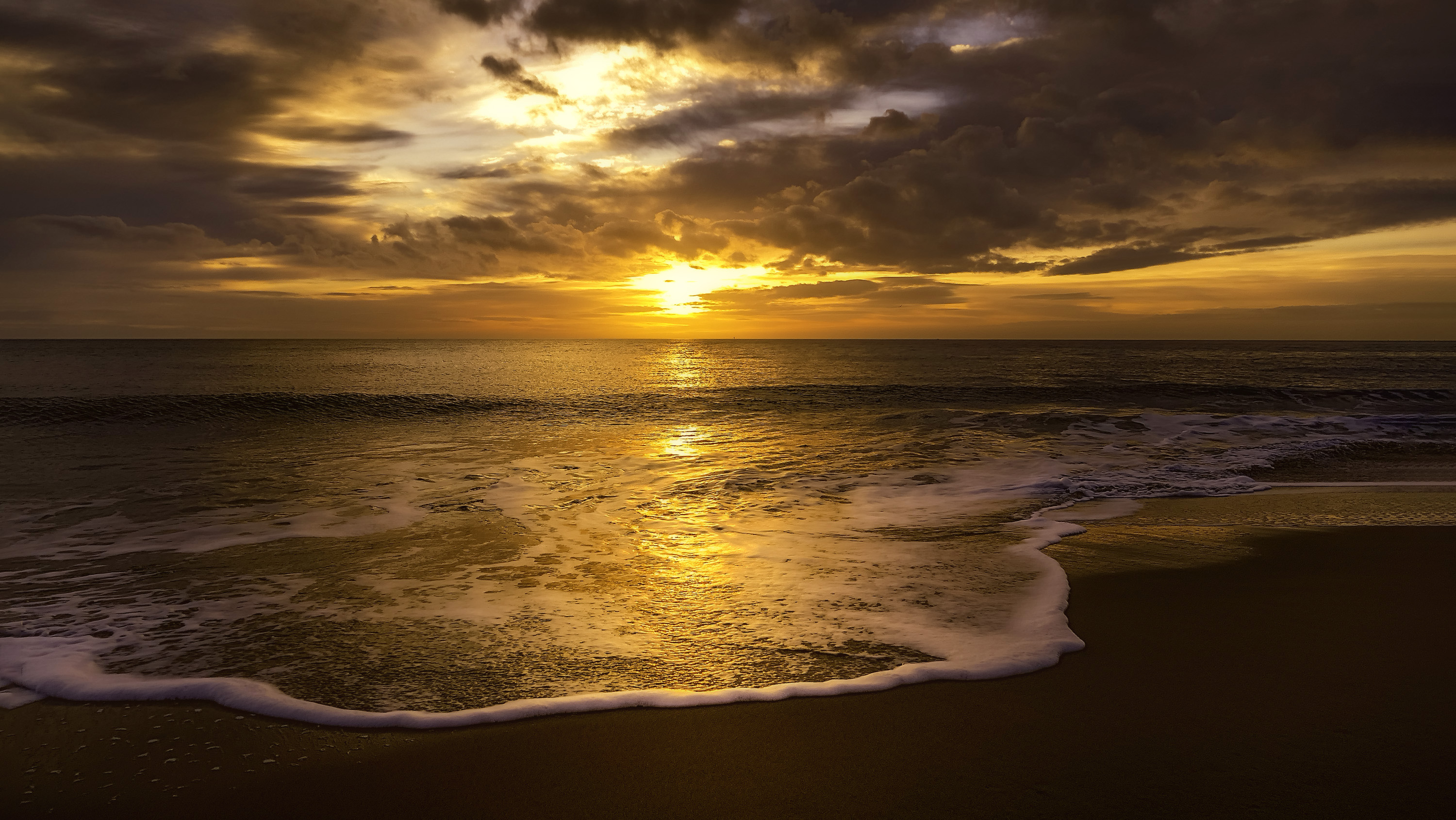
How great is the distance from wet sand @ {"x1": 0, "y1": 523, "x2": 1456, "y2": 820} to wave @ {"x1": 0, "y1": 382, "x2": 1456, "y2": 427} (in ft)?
64.2

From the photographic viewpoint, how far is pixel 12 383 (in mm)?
33656

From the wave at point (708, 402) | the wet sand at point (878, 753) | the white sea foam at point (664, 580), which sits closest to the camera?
the wet sand at point (878, 753)

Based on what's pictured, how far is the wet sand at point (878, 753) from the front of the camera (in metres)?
2.97

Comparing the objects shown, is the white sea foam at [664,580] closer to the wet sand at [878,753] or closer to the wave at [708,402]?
the wet sand at [878,753]

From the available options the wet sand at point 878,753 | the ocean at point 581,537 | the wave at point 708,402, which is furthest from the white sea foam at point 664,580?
the wave at point 708,402

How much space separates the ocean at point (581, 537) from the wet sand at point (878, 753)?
23 cm

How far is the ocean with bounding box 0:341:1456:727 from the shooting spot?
4219 mm

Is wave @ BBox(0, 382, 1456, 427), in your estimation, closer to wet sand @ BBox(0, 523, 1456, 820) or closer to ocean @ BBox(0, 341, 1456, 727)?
ocean @ BBox(0, 341, 1456, 727)

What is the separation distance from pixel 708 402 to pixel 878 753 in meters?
24.6

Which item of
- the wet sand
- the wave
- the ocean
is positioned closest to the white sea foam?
the ocean

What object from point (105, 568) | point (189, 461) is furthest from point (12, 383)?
point (105, 568)

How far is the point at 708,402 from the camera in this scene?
27797 millimetres

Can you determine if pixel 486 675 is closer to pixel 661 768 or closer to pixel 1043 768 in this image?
pixel 661 768

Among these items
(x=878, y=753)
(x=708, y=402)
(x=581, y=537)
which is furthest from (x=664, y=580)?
(x=708, y=402)
